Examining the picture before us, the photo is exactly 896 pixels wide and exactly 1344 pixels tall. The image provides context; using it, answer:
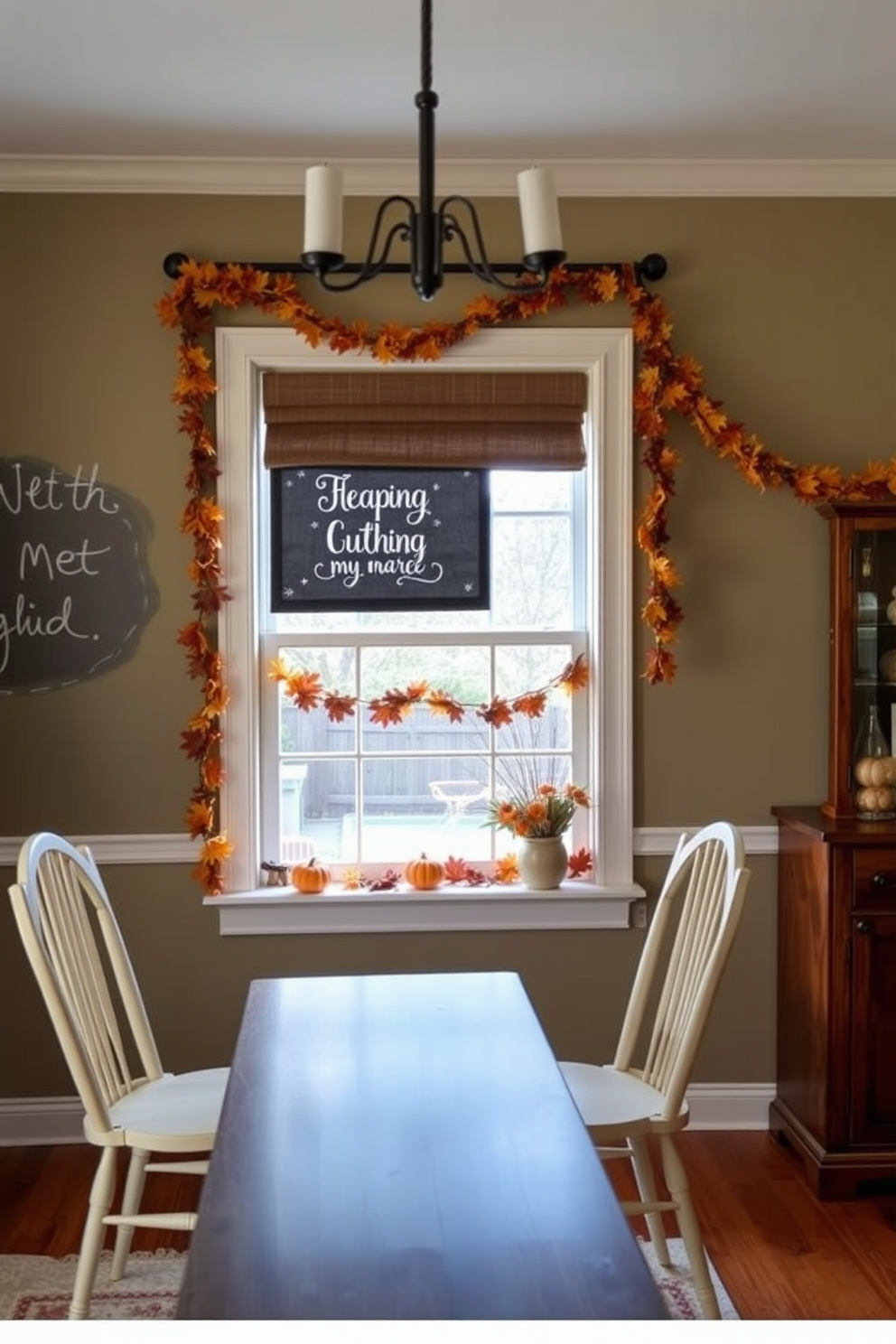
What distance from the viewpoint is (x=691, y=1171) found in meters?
3.47

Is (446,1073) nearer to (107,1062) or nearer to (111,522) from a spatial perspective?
Answer: (107,1062)

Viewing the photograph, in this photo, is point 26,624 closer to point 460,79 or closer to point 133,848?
point 133,848

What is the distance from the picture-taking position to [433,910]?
3.69 meters

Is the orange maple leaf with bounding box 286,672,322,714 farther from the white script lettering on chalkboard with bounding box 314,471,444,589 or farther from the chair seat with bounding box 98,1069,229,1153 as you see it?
the chair seat with bounding box 98,1069,229,1153

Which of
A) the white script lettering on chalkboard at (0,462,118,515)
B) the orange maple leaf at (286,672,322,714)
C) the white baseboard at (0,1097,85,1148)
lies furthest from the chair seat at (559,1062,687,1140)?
the white script lettering on chalkboard at (0,462,118,515)

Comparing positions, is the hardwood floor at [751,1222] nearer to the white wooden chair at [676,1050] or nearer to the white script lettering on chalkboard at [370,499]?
the white wooden chair at [676,1050]

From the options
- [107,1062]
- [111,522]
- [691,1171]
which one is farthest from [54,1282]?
[111,522]

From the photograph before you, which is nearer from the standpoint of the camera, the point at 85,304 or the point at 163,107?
Result: the point at 163,107

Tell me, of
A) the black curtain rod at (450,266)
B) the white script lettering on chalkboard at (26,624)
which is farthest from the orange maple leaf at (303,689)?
the black curtain rod at (450,266)

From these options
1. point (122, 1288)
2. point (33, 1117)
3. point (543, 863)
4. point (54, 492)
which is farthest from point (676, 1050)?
point (54, 492)

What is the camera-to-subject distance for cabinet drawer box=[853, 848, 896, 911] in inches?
132

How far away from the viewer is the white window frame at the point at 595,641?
3645 mm

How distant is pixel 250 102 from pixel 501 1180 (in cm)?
261
